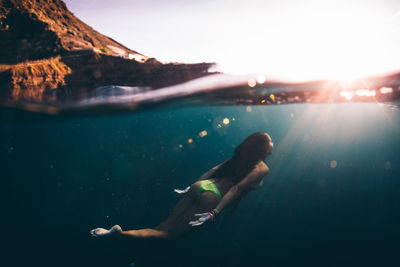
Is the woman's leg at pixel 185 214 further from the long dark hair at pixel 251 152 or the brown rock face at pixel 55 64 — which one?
the brown rock face at pixel 55 64

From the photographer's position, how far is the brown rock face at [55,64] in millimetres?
10461

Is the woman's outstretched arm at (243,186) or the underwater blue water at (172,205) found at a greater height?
the woman's outstretched arm at (243,186)

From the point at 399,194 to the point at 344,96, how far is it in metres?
7.88

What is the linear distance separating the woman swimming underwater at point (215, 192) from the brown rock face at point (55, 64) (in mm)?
5597

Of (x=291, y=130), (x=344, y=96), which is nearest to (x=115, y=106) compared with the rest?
(x=344, y=96)

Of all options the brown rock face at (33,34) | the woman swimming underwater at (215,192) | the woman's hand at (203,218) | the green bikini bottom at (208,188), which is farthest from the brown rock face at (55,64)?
the woman's hand at (203,218)

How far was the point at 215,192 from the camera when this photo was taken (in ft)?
14.4

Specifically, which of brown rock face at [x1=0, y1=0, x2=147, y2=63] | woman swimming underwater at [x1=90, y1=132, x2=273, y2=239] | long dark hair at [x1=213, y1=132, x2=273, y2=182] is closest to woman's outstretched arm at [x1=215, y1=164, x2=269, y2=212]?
woman swimming underwater at [x1=90, y1=132, x2=273, y2=239]

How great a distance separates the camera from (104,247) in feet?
28.5

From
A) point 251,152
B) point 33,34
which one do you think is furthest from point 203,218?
point 33,34

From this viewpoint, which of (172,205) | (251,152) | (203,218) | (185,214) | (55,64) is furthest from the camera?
(55,64)

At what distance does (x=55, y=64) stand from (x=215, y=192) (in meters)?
14.4

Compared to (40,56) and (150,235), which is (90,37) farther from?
(150,235)

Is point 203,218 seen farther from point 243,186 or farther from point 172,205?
point 172,205
